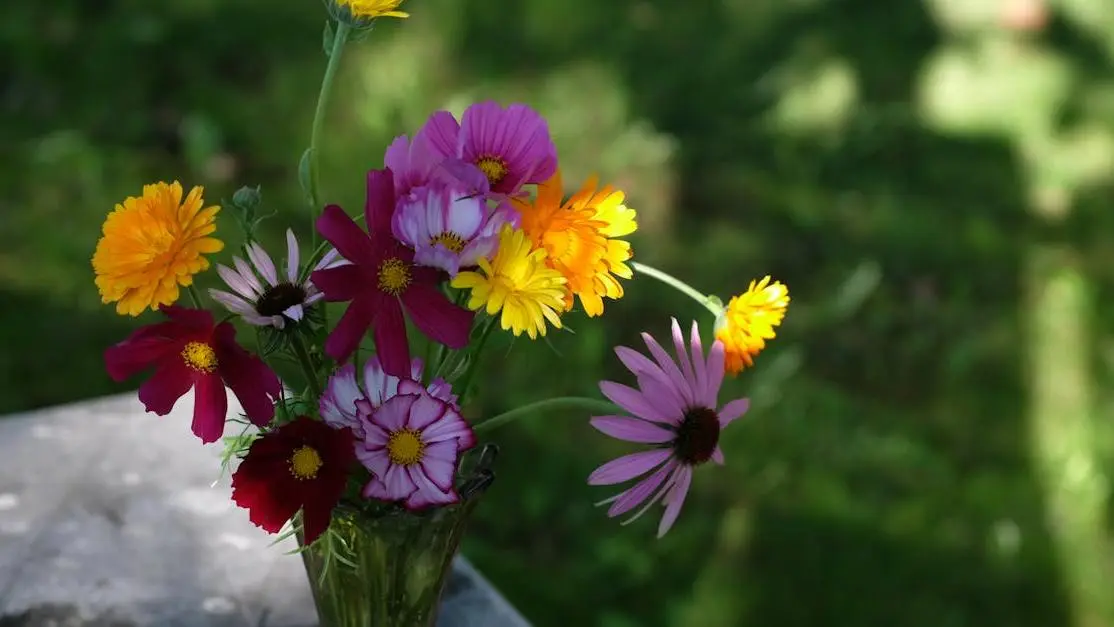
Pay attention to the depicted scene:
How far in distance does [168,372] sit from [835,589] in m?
1.31

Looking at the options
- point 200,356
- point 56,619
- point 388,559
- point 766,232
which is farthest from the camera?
point 766,232

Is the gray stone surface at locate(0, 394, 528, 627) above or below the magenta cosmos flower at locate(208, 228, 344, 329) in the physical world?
above

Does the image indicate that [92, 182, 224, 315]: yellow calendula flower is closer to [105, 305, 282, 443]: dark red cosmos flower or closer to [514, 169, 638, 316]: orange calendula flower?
[105, 305, 282, 443]: dark red cosmos flower

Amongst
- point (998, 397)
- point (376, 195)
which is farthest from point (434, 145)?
point (998, 397)

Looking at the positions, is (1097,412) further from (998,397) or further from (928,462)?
(928,462)

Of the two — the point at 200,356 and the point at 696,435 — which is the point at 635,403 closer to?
the point at 696,435

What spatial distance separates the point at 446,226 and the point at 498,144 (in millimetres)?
79

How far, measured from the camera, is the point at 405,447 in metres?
0.69

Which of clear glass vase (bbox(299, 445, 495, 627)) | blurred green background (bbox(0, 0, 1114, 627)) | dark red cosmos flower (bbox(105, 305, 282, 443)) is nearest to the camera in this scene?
dark red cosmos flower (bbox(105, 305, 282, 443))

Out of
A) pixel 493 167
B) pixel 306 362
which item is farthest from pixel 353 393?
pixel 493 167

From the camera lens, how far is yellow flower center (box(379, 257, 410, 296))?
66cm

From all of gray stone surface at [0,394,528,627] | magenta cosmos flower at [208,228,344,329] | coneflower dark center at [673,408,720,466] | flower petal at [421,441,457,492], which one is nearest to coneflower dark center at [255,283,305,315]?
magenta cosmos flower at [208,228,344,329]

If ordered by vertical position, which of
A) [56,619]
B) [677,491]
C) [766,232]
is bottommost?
[677,491]

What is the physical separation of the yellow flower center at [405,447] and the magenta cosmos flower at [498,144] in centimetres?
15
